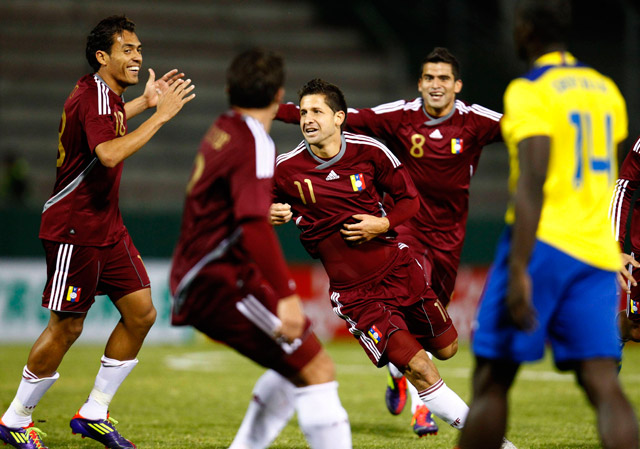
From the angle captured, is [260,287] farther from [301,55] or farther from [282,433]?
[301,55]

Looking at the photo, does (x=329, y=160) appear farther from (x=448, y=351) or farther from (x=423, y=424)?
(x=423, y=424)

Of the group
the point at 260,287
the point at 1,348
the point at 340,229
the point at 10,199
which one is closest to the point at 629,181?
the point at 340,229

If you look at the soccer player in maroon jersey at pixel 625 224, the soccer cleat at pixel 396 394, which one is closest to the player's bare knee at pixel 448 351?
the soccer cleat at pixel 396 394

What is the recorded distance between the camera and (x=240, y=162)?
3.87 m

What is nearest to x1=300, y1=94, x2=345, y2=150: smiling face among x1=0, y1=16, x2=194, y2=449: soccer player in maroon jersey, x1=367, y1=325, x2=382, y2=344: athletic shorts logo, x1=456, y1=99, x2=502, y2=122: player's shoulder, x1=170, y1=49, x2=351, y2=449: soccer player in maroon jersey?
x1=0, y1=16, x2=194, y2=449: soccer player in maroon jersey

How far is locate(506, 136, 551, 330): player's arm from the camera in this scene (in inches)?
136

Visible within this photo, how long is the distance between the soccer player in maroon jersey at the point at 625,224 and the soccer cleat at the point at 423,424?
5.33 ft

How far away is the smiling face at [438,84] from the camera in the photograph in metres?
6.71

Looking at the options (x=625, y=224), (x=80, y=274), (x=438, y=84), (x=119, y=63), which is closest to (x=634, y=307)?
(x=625, y=224)

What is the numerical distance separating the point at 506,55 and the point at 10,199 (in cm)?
1112

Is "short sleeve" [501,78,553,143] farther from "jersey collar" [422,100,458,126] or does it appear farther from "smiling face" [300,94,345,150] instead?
"jersey collar" [422,100,458,126]

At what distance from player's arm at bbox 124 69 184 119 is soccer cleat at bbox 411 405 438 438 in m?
2.99

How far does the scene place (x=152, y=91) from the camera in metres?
5.99

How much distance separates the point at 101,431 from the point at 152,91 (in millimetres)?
2322
